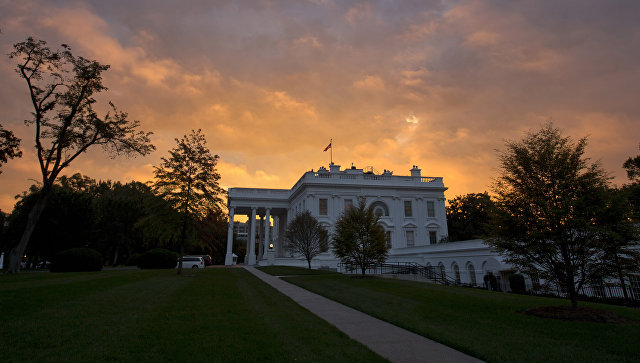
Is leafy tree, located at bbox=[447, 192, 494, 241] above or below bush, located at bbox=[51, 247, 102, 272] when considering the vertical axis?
above

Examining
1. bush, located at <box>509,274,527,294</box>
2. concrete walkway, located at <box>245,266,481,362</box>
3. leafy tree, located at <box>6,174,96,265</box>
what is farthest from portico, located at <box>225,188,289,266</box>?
concrete walkway, located at <box>245,266,481,362</box>

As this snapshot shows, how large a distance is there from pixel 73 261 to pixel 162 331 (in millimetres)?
28230

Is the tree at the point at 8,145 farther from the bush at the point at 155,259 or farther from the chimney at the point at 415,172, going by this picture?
the chimney at the point at 415,172

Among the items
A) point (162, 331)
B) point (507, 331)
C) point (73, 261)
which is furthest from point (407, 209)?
point (162, 331)

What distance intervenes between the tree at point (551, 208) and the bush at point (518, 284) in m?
11.6

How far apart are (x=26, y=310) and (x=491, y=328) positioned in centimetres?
1236

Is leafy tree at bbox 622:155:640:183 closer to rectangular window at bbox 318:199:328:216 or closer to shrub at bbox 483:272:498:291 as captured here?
shrub at bbox 483:272:498:291

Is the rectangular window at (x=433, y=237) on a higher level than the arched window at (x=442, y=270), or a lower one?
higher

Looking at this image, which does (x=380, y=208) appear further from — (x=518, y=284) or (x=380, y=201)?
(x=518, y=284)

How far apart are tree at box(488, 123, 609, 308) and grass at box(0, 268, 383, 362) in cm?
753

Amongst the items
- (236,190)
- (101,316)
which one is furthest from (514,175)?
(236,190)

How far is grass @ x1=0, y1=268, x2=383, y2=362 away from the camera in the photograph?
5.97m

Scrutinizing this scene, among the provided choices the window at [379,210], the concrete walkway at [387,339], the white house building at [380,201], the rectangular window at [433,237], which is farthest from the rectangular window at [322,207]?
the concrete walkway at [387,339]

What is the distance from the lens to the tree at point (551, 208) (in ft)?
35.7
